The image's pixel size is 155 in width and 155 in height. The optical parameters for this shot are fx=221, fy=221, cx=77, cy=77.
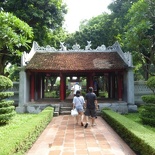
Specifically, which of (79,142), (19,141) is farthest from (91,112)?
(19,141)

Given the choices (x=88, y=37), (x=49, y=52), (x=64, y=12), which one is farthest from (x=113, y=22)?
(x=49, y=52)

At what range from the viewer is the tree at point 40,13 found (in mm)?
17891

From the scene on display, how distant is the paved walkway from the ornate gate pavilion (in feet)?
19.8

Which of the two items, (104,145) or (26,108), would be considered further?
(26,108)

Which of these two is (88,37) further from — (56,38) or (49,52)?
(49,52)

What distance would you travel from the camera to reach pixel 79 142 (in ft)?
23.2

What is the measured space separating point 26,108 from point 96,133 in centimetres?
740

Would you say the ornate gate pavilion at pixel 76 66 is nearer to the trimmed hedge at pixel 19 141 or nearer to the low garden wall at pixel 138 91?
the low garden wall at pixel 138 91

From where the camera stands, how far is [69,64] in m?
15.6

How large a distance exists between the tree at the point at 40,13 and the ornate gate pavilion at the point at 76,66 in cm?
285

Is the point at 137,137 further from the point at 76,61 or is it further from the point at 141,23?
the point at 76,61

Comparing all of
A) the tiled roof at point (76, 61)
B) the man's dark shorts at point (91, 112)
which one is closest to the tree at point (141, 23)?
the tiled roof at point (76, 61)

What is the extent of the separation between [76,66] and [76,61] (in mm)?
865

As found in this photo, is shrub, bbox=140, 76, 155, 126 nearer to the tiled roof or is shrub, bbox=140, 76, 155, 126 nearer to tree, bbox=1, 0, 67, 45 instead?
the tiled roof
